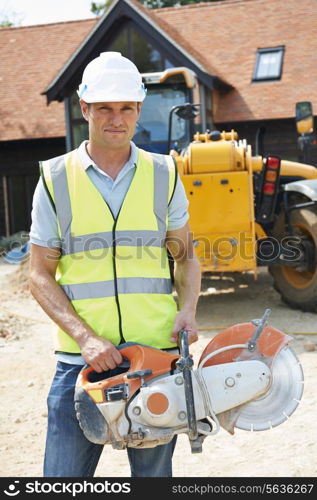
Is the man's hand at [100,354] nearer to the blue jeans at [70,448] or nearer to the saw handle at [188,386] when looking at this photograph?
the blue jeans at [70,448]

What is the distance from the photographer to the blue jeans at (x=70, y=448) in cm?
247

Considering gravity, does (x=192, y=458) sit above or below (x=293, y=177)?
below

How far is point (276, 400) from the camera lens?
238cm

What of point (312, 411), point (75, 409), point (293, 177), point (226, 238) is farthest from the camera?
point (293, 177)

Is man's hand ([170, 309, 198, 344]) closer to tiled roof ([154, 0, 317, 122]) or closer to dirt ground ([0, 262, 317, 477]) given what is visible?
dirt ground ([0, 262, 317, 477])

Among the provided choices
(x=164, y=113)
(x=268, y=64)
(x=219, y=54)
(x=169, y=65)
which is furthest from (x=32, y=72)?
(x=164, y=113)

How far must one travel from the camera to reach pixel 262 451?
411 centimetres

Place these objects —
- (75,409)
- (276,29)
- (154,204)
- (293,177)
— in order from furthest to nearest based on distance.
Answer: (276,29)
(293,177)
(154,204)
(75,409)

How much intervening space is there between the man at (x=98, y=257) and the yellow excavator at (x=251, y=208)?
4656mm

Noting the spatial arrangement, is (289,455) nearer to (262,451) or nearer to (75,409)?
(262,451)

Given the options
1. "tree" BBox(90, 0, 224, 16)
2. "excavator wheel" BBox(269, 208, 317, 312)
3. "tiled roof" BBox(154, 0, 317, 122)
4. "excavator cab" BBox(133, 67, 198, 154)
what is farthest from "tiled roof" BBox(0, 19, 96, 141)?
"tree" BBox(90, 0, 224, 16)

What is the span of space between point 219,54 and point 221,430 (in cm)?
1452

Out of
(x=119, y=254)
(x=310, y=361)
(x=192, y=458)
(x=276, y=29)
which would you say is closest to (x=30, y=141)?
(x=276, y=29)

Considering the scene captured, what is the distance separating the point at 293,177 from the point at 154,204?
629cm
